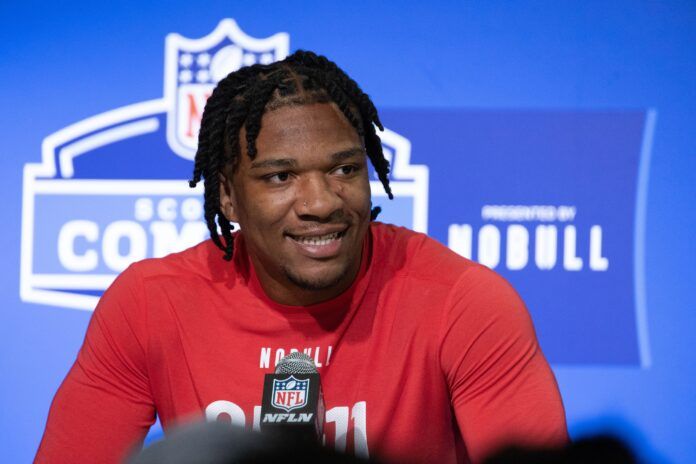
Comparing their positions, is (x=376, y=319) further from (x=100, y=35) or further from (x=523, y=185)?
(x=100, y=35)

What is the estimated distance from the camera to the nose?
5.20 feet

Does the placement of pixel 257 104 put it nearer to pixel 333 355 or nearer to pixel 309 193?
pixel 309 193

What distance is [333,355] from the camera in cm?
164

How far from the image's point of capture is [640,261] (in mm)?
2432

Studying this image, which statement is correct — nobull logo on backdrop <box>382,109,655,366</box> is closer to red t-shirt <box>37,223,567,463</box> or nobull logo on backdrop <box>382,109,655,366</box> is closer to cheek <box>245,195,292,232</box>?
red t-shirt <box>37,223,567,463</box>

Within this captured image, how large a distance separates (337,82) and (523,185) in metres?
0.90

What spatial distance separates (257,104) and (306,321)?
39 cm

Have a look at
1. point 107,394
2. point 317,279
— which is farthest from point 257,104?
point 107,394

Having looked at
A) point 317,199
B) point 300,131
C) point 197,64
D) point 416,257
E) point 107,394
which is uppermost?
point 197,64

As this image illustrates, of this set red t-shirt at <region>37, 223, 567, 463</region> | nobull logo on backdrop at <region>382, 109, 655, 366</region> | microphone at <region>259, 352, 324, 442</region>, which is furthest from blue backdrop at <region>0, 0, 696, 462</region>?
microphone at <region>259, 352, 324, 442</region>

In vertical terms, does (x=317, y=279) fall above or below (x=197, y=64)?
below

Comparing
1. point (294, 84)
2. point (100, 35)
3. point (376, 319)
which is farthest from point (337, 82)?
point (100, 35)

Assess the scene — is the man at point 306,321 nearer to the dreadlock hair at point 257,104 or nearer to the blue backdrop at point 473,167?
the dreadlock hair at point 257,104

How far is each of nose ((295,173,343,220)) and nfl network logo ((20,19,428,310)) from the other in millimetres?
812
